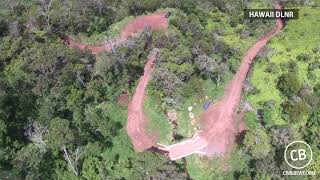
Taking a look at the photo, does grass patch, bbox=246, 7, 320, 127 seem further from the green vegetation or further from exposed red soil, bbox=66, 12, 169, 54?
exposed red soil, bbox=66, 12, 169, 54

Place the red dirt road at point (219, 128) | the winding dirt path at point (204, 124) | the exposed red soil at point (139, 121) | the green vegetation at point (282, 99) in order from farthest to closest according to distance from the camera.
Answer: the exposed red soil at point (139, 121) → the winding dirt path at point (204, 124) → the red dirt road at point (219, 128) → the green vegetation at point (282, 99)

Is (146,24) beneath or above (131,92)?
above

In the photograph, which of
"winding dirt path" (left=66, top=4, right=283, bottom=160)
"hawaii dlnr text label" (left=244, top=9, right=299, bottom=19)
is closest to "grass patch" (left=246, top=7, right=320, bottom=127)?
"winding dirt path" (left=66, top=4, right=283, bottom=160)

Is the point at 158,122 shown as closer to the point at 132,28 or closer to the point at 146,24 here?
the point at 132,28

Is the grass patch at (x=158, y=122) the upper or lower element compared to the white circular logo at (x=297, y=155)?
upper

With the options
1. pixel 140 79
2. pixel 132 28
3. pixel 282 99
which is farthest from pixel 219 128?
pixel 132 28

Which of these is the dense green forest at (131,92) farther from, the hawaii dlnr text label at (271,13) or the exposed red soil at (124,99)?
the hawaii dlnr text label at (271,13)

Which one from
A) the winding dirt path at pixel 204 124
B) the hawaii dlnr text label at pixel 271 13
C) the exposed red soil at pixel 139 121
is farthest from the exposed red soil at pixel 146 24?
the hawaii dlnr text label at pixel 271 13

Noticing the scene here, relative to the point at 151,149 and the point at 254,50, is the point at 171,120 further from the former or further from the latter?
the point at 254,50
